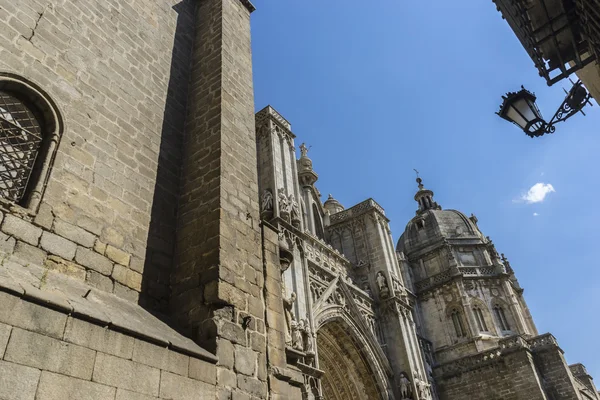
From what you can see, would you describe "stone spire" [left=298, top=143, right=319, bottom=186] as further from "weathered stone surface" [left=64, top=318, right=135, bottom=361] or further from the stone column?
"weathered stone surface" [left=64, top=318, right=135, bottom=361]

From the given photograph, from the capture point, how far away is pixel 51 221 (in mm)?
4434


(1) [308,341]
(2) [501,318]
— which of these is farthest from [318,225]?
(2) [501,318]

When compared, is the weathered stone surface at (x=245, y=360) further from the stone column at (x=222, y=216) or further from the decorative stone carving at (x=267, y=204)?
the decorative stone carving at (x=267, y=204)

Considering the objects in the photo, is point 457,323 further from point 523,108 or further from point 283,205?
point 523,108

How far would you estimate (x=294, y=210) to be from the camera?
15234 millimetres

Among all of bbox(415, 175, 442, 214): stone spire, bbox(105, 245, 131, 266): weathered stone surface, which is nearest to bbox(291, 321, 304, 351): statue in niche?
bbox(105, 245, 131, 266): weathered stone surface

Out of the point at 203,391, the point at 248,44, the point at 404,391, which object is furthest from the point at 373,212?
the point at 203,391

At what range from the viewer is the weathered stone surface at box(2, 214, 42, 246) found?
4.06 meters

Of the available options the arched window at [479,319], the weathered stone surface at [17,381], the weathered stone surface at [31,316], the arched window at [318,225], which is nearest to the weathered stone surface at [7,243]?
the weathered stone surface at [31,316]

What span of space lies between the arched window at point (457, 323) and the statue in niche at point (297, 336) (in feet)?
43.6

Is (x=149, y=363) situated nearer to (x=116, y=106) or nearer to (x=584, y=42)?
(x=116, y=106)

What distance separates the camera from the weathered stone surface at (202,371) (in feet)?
13.9

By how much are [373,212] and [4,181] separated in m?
17.6

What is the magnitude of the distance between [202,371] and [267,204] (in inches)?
419
